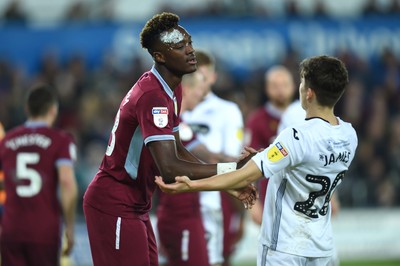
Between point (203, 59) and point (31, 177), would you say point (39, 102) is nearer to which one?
point (31, 177)

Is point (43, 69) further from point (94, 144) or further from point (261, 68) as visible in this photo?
point (261, 68)

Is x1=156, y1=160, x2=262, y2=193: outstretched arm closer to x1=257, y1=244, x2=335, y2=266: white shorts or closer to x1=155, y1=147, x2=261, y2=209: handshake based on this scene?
x1=155, y1=147, x2=261, y2=209: handshake

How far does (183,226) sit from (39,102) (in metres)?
1.80

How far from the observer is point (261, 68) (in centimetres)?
1659

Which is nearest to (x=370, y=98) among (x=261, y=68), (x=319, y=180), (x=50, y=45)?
(x=261, y=68)

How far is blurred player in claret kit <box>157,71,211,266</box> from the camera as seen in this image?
8117mm

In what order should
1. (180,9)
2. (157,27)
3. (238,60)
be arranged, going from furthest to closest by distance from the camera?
(180,9)
(238,60)
(157,27)

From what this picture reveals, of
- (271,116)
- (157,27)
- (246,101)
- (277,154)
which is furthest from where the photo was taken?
(246,101)

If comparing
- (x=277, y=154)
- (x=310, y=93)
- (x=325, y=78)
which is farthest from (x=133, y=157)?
(x=325, y=78)

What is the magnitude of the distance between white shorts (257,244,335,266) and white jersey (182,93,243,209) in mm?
2944

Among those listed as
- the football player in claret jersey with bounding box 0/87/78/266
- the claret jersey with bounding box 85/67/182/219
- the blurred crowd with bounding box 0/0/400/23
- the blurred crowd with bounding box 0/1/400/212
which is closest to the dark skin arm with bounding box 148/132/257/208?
the claret jersey with bounding box 85/67/182/219

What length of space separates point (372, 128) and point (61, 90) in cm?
576

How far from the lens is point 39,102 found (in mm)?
8344

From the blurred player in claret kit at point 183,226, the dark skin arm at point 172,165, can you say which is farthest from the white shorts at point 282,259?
the blurred player in claret kit at point 183,226
